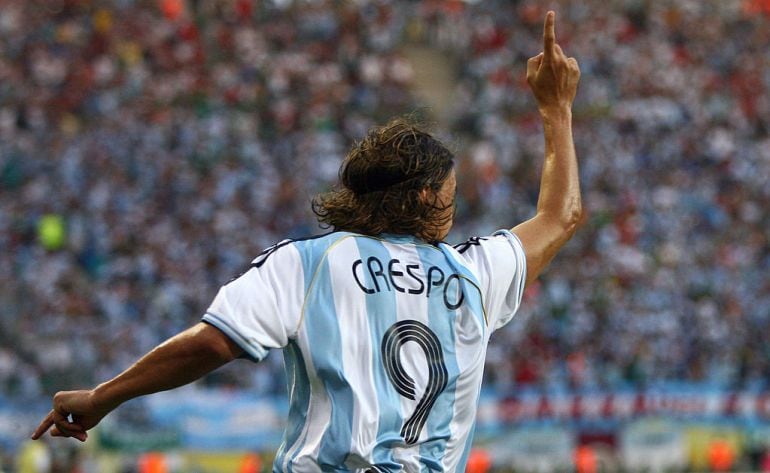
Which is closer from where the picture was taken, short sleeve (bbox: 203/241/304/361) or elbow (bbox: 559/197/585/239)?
short sleeve (bbox: 203/241/304/361)

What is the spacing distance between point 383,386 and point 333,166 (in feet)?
52.5

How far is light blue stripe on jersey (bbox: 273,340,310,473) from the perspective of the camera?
115 inches

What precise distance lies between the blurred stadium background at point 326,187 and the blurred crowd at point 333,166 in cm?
4

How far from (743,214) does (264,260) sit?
18.3m

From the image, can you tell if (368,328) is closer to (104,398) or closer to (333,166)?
(104,398)

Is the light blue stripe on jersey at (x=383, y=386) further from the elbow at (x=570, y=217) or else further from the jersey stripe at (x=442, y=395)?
the elbow at (x=570, y=217)

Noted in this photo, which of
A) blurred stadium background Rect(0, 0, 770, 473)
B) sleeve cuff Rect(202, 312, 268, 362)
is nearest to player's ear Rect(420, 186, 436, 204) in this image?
sleeve cuff Rect(202, 312, 268, 362)

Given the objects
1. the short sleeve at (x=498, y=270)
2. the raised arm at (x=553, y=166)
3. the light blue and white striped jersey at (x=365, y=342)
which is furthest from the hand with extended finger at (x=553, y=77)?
the light blue and white striped jersey at (x=365, y=342)

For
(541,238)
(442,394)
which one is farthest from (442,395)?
(541,238)

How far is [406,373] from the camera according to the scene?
9.67 ft

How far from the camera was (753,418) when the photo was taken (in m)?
17.0

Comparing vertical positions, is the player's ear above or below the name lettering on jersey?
above

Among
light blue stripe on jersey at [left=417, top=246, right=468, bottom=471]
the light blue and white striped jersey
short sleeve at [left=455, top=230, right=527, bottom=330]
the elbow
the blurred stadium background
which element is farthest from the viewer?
the blurred stadium background

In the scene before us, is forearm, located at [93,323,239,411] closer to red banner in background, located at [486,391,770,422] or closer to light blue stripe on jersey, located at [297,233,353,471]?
light blue stripe on jersey, located at [297,233,353,471]
